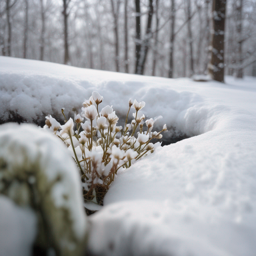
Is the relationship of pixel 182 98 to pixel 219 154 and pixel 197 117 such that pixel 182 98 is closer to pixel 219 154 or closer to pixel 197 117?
pixel 197 117

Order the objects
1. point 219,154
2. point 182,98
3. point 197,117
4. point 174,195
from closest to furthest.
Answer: point 174,195
point 219,154
point 197,117
point 182,98

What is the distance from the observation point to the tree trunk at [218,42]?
3.69 metres

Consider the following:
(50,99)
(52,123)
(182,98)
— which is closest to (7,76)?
(50,99)

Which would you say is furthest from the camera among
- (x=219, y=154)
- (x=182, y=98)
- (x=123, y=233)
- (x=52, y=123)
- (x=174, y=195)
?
(x=182, y=98)

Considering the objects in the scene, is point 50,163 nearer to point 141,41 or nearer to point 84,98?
point 84,98

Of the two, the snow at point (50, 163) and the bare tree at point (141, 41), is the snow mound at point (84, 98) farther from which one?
the bare tree at point (141, 41)

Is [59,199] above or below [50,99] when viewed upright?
below

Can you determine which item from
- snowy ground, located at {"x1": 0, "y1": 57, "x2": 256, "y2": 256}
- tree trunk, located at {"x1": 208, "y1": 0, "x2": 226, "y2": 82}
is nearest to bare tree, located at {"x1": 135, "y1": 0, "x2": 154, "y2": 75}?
tree trunk, located at {"x1": 208, "y1": 0, "x2": 226, "y2": 82}

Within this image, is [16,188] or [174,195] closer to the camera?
[16,188]

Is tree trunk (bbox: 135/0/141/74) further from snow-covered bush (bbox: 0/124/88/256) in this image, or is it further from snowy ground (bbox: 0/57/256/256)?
snow-covered bush (bbox: 0/124/88/256)

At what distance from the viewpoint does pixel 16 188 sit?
0.43 m

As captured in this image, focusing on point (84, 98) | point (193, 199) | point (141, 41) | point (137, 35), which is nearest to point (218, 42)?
point (141, 41)

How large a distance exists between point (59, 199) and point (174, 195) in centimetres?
33

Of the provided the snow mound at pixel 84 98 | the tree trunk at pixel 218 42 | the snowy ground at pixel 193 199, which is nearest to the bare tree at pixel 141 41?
the tree trunk at pixel 218 42
